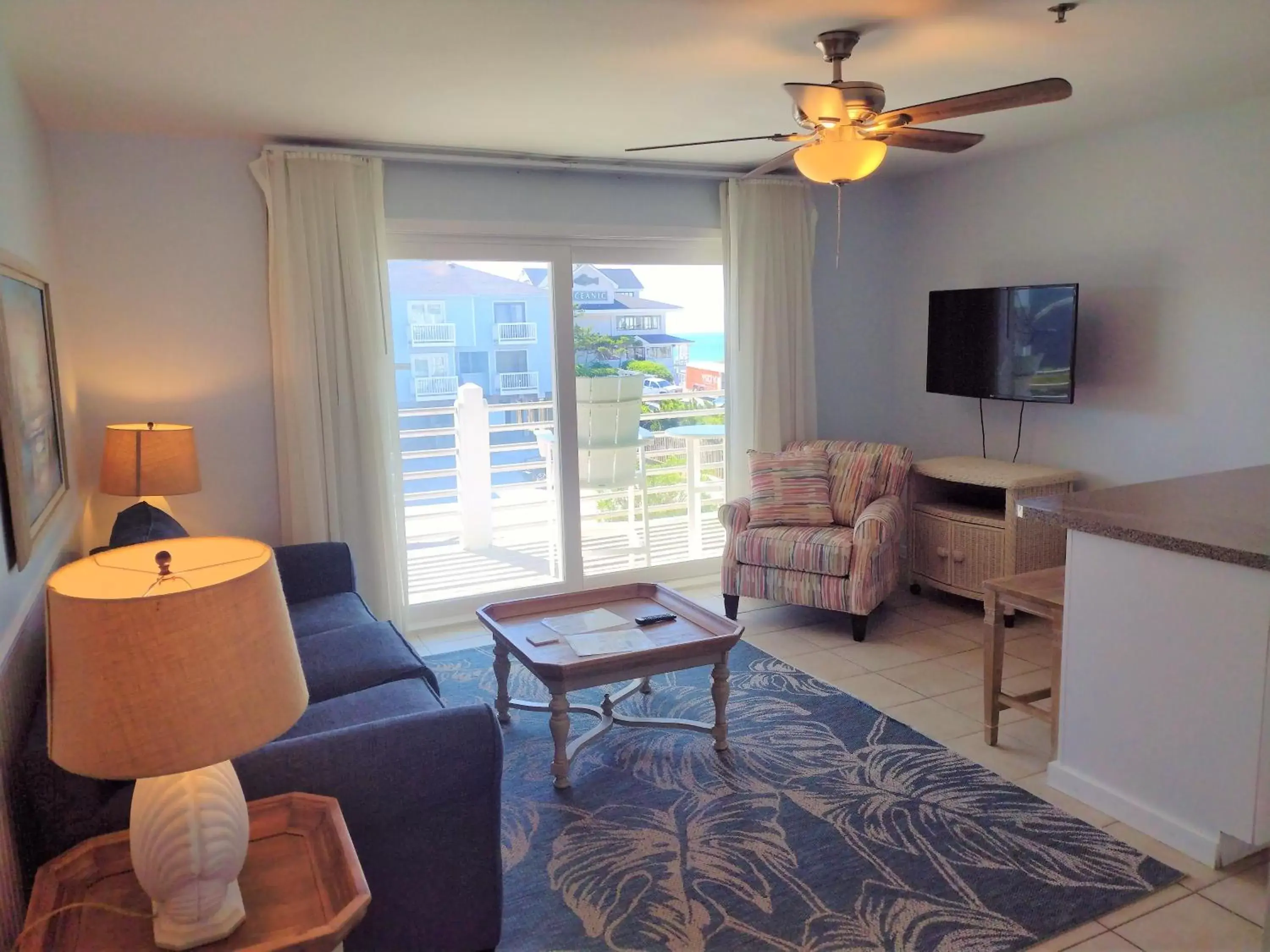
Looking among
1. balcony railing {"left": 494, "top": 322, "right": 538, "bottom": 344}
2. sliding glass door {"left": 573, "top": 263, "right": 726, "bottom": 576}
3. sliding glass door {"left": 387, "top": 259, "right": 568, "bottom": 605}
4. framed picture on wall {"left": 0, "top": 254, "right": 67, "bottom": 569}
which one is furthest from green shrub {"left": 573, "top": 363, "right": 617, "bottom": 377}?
framed picture on wall {"left": 0, "top": 254, "right": 67, "bottom": 569}

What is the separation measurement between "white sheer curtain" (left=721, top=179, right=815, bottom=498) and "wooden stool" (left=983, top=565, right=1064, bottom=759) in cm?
227

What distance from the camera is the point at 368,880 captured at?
196 centimetres

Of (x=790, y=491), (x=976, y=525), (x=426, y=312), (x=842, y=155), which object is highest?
(x=842, y=155)

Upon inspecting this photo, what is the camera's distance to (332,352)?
423 centimetres

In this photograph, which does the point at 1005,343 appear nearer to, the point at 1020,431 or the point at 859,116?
the point at 1020,431

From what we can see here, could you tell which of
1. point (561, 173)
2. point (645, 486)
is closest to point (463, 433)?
point (645, 486)

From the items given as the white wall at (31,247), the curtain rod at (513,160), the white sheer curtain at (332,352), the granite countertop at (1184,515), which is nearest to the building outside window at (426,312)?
the white sheer curtain at (332,352)

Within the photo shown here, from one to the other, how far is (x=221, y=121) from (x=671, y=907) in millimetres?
3461

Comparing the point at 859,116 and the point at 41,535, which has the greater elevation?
the point at 859,116

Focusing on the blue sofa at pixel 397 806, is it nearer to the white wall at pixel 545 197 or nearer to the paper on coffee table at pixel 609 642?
the paper on coffee table at pixel 609 642

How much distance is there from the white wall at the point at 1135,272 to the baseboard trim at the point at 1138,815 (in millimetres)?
1929

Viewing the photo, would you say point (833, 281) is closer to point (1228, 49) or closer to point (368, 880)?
point (1228, 49)

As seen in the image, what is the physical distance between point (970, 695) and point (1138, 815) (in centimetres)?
104

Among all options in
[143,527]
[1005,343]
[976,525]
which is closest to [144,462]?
[143,527]
